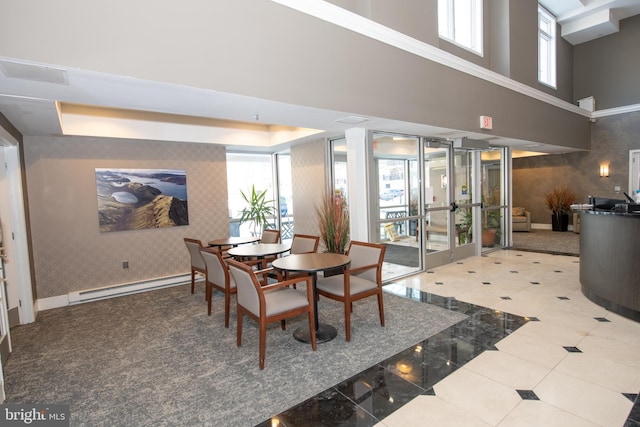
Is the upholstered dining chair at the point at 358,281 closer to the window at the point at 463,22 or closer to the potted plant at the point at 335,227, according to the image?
the potted plant at the point at 335,227

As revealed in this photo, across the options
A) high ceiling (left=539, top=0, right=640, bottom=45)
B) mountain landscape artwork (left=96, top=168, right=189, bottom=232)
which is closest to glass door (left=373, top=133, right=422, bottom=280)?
mountain landscape artwork (left=96, top=168, right=189, bottom=232)

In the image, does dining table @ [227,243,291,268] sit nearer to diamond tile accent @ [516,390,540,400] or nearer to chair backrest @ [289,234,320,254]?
chair backrest @ [289,234,320,254]

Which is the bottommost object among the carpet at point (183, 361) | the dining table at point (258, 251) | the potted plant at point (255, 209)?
the carpet at point (183, 361)

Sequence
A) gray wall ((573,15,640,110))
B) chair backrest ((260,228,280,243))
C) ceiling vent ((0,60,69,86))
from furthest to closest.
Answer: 1. gray wall ((573,15,640,110))
2. chair backrest ((260,228,280,243))
3. ceiling vent ((0,60,69,86))

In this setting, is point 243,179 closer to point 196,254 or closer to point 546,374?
point 196,254

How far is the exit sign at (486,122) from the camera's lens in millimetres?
5543

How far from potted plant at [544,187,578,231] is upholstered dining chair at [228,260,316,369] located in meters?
10.3

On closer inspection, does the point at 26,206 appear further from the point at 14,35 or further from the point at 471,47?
the point at 471,47

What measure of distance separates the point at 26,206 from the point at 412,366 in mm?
5217

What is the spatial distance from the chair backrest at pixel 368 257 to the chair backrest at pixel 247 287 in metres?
1.40

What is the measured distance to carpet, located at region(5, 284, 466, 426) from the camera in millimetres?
2369

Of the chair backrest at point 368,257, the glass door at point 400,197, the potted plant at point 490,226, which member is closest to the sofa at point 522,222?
the potted plant at point 490,226

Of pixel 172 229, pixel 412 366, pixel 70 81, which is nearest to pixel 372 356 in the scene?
pixel 412 366

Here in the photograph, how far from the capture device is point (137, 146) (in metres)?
5.38
